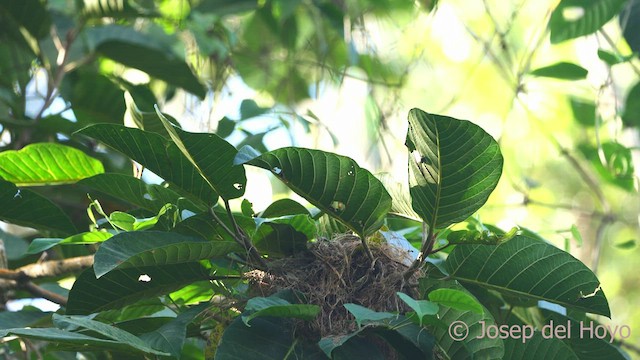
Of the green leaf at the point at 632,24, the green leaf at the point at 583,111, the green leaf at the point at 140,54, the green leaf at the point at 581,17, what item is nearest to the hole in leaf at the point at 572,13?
the green leaf at the point at 581,17

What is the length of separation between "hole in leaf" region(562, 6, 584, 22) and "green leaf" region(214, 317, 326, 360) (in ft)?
3.56

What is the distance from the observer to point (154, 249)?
2.86 feet

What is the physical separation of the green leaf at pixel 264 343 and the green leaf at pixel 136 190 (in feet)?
0.56

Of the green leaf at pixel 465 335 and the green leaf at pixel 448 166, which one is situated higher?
the green leaf at pixel 448 166

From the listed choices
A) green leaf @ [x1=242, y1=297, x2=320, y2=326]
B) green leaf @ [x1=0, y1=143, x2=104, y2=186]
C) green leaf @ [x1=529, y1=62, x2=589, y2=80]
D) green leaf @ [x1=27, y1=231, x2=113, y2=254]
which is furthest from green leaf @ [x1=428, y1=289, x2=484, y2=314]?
green leaf @ [x1=529, y1=62, x2=589, y2=80]

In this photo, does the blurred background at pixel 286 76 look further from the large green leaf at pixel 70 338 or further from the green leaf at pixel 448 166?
the large green leaf at pixel 70 338

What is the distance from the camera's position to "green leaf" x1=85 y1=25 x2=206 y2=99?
5.43 feet

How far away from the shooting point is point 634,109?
1.80 meters

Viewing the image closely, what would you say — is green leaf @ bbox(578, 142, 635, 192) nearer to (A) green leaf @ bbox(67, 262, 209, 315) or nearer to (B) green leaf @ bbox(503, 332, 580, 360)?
(B) green leaf @ bbox(503, 332, 580, 360)

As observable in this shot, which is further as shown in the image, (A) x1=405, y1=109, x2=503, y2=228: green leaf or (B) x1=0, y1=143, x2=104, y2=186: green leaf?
(B) x1=0, y1=143, x2=104, y2=186: green leaf

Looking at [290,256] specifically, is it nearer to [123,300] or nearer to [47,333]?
[123,300]

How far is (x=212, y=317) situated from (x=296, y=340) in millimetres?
141

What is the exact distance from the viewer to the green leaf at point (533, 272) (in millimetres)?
898

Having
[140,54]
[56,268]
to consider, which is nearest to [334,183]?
[56,268]
